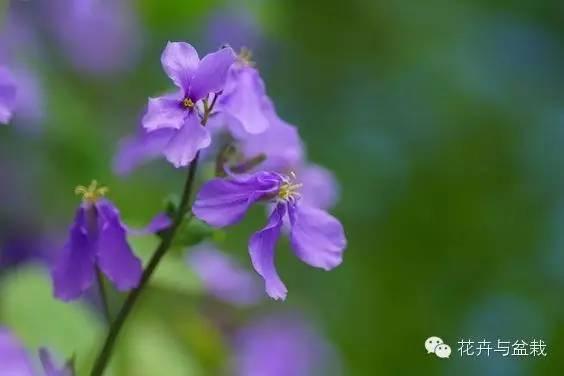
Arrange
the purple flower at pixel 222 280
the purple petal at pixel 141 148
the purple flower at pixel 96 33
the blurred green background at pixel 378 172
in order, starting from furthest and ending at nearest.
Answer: the purple flower at pixel 96 33
the blurred green background at pixel 378 172
the purple flower at pixel 222 280
the purple petal at pixel 141 148

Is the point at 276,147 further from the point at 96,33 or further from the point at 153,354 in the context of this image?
the point at 96,33

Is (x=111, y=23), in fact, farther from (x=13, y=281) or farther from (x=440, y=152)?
(x=13, y=281)

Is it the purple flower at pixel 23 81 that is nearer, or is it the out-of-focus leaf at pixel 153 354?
the out-of-focus leaf at pixel 153 354

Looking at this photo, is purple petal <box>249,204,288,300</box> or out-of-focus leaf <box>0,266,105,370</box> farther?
out-of-focus leaf <box>0,266,105,370</box>

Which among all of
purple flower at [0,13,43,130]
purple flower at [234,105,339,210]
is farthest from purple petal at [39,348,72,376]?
purple flower at [0,13,43,130]

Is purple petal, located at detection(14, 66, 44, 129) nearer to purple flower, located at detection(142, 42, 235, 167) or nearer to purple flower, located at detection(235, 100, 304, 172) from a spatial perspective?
purple flower, located at detection(235, 100, 304, 172)

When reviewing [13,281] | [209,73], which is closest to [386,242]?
[13,281]

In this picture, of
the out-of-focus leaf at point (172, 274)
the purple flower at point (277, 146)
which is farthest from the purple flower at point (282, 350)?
the purple flower at point (277, 146)

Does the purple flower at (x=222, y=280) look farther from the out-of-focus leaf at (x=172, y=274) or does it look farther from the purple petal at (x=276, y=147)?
the purple petal at (x=276, y=147)
